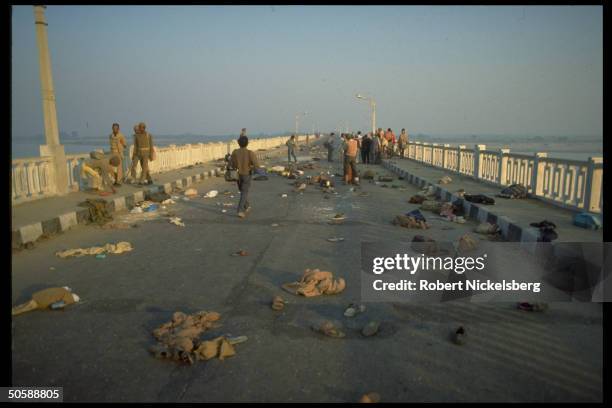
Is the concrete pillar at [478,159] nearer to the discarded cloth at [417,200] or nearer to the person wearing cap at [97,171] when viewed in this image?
the discarded cloth at [417,200]

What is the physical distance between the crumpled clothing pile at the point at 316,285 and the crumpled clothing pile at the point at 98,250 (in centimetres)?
304

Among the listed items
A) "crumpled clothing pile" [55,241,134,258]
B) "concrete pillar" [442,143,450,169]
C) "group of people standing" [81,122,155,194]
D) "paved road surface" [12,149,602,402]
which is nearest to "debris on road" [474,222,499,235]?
"paved road surface" [12,149,602,402]

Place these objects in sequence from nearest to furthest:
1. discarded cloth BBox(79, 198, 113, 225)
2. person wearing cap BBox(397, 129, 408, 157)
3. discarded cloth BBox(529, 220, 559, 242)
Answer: discarded cloth BBox(529, 220, 559, 242)
discarded cloth BBox(79, 198, 113, 225)
person wearing cap BBox(397, 129, 408, 157)

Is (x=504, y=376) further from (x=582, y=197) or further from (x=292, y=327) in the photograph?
(x=582, y=197)

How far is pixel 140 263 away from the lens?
5785mm

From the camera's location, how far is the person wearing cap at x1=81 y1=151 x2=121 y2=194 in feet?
36.7

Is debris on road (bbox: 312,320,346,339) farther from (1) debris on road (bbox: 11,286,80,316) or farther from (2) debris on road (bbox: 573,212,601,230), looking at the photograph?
(2) debris on road (bbox: 573,212,601,230)

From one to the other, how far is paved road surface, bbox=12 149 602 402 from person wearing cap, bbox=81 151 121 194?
5.32m

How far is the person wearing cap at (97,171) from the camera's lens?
1118 centimetres

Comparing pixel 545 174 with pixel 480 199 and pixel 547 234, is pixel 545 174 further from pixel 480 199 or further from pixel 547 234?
pixel 547 234

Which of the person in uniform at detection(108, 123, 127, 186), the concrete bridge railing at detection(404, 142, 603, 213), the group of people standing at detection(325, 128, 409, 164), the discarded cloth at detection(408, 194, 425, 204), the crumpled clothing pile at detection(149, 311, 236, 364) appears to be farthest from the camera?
the group of people standing at detection(325, 128, 409, 164)
